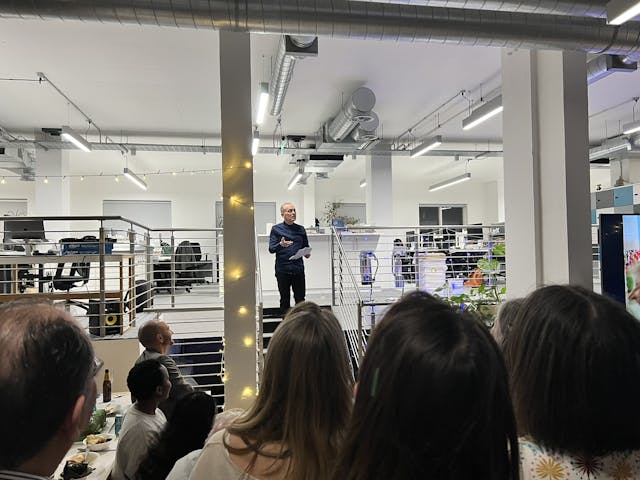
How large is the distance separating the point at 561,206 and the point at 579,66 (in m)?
1.09

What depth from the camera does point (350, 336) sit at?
192 inches

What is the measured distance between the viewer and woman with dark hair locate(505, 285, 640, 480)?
0.77m

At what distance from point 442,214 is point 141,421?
13.3m

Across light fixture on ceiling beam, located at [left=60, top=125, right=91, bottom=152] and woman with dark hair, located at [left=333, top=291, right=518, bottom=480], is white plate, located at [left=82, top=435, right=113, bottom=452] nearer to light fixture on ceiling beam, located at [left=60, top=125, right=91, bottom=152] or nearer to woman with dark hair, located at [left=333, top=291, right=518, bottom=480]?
woman with dark hair, located at [left=333, top=291, right=518, bottom=480]

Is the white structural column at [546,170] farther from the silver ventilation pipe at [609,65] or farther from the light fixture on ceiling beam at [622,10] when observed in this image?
the silver ventilation pipe at [609,65]

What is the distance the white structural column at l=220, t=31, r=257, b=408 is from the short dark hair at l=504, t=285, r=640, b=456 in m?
2.53

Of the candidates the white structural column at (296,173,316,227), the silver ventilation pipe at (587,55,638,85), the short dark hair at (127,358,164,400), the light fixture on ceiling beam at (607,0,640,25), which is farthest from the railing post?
the white structural column at (296,173,316,227)

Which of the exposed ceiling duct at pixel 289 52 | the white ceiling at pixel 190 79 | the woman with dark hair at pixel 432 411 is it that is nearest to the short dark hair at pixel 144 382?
the woman with dark hair at pixel 432 411

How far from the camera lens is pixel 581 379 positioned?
79 centimetres

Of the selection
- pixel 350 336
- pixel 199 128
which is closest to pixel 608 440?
pixel 350 336

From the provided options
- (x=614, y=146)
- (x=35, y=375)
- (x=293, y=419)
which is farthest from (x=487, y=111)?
(x=35, y=375)

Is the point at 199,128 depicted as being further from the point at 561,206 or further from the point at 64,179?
the point at 561,206

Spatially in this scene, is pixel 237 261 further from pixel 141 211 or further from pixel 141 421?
pixel 141 211

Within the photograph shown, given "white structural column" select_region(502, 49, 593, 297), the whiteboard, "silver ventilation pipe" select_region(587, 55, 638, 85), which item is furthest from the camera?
the whiteboard
